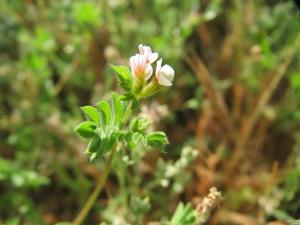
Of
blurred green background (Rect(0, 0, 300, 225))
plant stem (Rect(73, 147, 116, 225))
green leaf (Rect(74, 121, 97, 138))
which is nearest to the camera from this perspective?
green leaf (Rect(74, 121, 97, 138))

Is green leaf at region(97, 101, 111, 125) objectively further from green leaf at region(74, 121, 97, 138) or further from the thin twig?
the thin twig

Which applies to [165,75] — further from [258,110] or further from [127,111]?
[258,110]

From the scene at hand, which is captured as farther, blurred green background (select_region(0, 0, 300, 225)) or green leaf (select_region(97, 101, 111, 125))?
blurred green background (select_region(0, 0, 300, 225))

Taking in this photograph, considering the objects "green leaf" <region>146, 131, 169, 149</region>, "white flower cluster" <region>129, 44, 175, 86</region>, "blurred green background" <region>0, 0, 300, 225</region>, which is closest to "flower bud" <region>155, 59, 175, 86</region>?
"white flower cluster" <region>129, 44, 175, 86</region>

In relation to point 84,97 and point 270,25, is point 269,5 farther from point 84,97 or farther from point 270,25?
point 84,97

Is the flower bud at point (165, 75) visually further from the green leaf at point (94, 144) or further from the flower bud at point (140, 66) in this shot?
the green leaf at point (94, 144)

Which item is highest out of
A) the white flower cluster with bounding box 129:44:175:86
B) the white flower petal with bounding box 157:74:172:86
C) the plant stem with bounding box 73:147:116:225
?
the white flower cluster with bounding box 129:44:175:86
